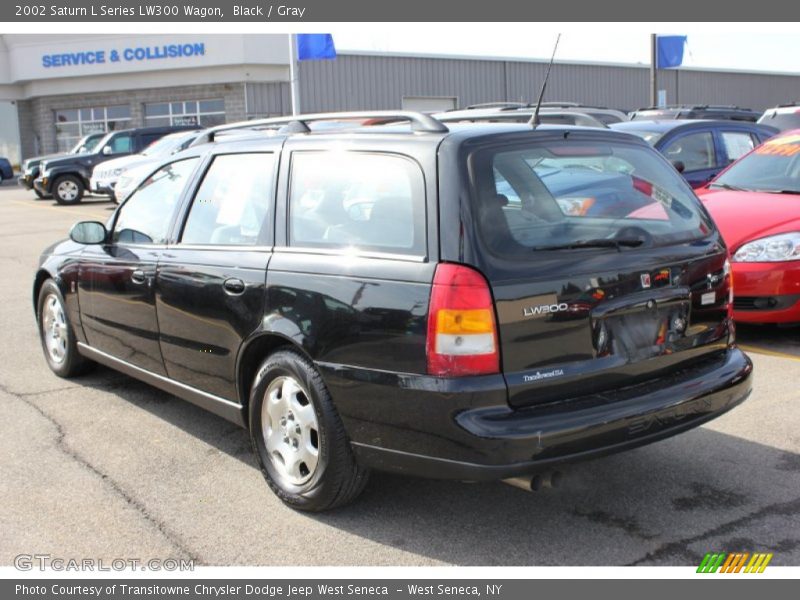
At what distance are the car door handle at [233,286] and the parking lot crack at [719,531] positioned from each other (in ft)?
7.04

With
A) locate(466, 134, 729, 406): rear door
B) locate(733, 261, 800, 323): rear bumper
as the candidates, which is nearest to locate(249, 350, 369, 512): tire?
locate(466, 134, 729, 406): rear door

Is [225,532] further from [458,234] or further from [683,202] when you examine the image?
[683,202]

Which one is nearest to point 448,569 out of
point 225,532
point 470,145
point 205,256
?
point 225,532

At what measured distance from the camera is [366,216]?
3.80 meters

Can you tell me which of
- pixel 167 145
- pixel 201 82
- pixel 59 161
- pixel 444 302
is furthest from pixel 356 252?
pixel 201 82

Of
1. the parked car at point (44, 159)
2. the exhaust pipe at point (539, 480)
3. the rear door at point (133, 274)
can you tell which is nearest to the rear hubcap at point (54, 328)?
the rear door at point (133, 274)

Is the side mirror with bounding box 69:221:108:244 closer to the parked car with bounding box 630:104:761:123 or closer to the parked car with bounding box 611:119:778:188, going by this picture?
the parked car with bounding box 611:119:778:188

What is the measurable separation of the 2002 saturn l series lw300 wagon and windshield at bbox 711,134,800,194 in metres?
3.84

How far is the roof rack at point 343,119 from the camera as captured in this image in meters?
3.82

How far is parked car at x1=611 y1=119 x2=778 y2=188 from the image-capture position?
9836mm

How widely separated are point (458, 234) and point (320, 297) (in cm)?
71

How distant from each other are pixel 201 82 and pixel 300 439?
3310 centimetres

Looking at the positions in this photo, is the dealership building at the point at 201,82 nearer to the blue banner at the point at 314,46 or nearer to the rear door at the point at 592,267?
the blue banner at the point at 314,46
